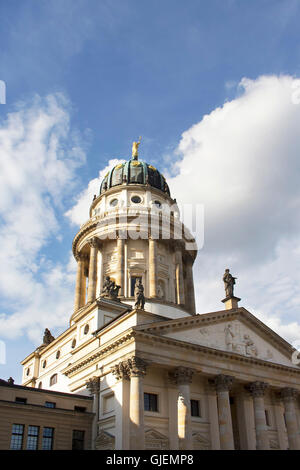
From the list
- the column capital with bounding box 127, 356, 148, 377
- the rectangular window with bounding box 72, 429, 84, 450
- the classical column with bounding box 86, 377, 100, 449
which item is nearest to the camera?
the column capital with bounding box 127, 356, 148, 377

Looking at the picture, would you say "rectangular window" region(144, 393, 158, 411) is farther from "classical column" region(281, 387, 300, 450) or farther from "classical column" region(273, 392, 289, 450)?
"classical column" region(273, 392, 289, 450)

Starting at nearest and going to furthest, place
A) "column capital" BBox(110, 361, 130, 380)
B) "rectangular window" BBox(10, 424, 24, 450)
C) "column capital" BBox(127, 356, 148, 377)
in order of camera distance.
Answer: "rectangular window" BBox(10, 424, 24, 450) < "column capital" BBox(127, 356, 148, 377) < "column capital" BBox(110, 361, 130, 380)

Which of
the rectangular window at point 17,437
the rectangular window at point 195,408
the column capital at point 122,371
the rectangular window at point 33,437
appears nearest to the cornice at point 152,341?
the column capital at point 122,371

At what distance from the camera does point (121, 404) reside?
31375 mm

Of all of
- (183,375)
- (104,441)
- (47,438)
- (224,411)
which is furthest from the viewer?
(224,411)

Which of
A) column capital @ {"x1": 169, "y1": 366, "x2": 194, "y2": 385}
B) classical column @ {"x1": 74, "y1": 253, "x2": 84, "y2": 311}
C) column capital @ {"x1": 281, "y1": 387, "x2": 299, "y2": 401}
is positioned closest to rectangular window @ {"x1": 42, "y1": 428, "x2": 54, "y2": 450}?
column capital @ {"x1": 169, "y1": 366, "x2": 194, "y2": 385}

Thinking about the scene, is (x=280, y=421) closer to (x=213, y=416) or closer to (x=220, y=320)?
(x=213, y=416)

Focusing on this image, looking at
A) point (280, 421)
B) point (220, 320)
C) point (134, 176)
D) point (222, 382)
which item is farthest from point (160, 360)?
point (134, 176)

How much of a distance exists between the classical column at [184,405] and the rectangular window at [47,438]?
9.28 metres

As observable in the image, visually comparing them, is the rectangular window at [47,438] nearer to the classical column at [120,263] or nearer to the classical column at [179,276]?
the classical column at [120,263]

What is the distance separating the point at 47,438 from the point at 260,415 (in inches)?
655

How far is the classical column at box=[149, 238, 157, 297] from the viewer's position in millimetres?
48969

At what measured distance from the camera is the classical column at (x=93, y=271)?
50.3 metres

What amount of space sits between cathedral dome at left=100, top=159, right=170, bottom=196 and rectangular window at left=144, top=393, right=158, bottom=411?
101 ft
